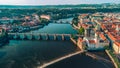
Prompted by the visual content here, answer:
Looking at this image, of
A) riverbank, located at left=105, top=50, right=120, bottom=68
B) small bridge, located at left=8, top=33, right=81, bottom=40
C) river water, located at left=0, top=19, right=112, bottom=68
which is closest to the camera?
riverbank, located at left=105, top=50, right=120, bottom=68

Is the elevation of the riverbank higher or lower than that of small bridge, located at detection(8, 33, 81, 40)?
higher

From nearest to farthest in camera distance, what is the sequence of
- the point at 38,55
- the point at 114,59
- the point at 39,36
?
the point at 114,59 < the point at 38,55 < the point at 39,36

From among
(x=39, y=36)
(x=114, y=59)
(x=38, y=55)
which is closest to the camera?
(x=114, y=59)

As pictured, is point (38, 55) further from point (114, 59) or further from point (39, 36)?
point (39, 36)

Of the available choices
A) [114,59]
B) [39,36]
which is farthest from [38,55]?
[39,36]

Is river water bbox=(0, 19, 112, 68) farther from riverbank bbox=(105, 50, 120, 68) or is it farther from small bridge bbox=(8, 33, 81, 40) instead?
small bridge bbox=(8, 33, 81, 40)

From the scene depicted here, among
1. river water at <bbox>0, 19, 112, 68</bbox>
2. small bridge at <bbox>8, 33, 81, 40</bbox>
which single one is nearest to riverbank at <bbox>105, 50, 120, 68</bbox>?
river water at <bbox>0, 19, 112, 68</bbox>

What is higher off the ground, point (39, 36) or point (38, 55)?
point (38, 55)

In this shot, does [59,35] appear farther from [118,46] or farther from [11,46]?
[118,46]

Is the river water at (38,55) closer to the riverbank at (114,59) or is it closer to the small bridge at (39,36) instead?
the riverbank at (114,59)

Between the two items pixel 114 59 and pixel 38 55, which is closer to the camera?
pixel 114 59
